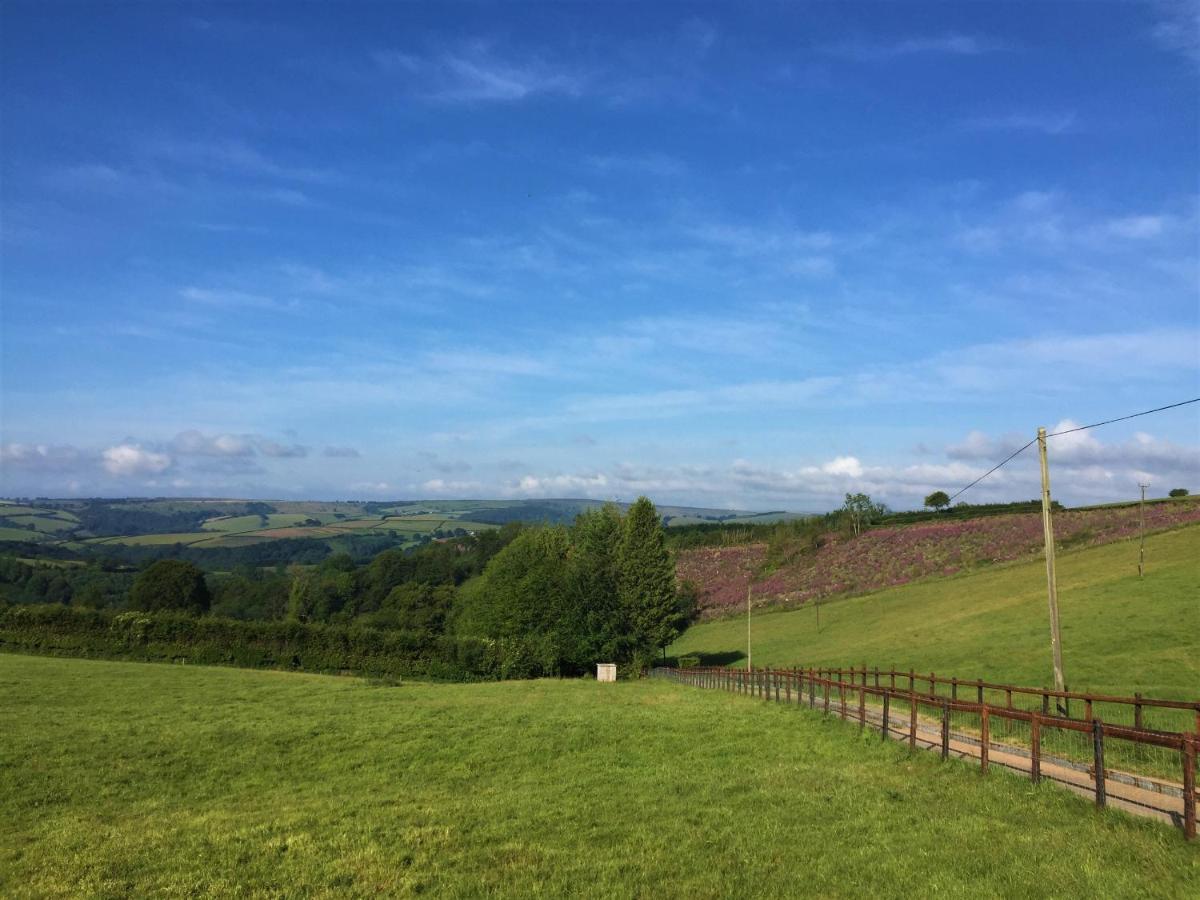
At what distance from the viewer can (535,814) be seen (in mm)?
12859

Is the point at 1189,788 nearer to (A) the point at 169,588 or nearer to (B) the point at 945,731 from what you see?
(B) the point at 945,731

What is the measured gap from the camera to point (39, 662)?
147 feet

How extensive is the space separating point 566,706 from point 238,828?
18.6 metres

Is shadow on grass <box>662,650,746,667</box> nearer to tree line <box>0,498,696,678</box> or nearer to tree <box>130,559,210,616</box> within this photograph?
tree line <box>0,498,696,678</box>

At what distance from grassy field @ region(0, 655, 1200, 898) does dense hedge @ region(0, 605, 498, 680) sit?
109 ft

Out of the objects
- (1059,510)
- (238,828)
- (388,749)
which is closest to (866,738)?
(388,749)

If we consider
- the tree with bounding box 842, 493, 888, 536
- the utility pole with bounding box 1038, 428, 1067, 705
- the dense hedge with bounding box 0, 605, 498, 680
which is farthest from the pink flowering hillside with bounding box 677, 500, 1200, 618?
the utility pole with bounding box 1038, 428, 1067, 705

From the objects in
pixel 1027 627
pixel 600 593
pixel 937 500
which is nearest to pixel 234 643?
pixel 600 593

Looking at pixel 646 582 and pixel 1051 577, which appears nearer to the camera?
pixel 1051 577

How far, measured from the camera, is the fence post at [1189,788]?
9000 mm

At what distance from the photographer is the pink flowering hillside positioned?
242ft

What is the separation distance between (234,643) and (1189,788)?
58.0 m

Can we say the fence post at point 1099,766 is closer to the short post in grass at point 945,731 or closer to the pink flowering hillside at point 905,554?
the short post in grass at point 945,731

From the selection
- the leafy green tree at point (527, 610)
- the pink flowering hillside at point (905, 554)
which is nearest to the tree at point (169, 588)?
the leafy green tree at point (527, 610)
